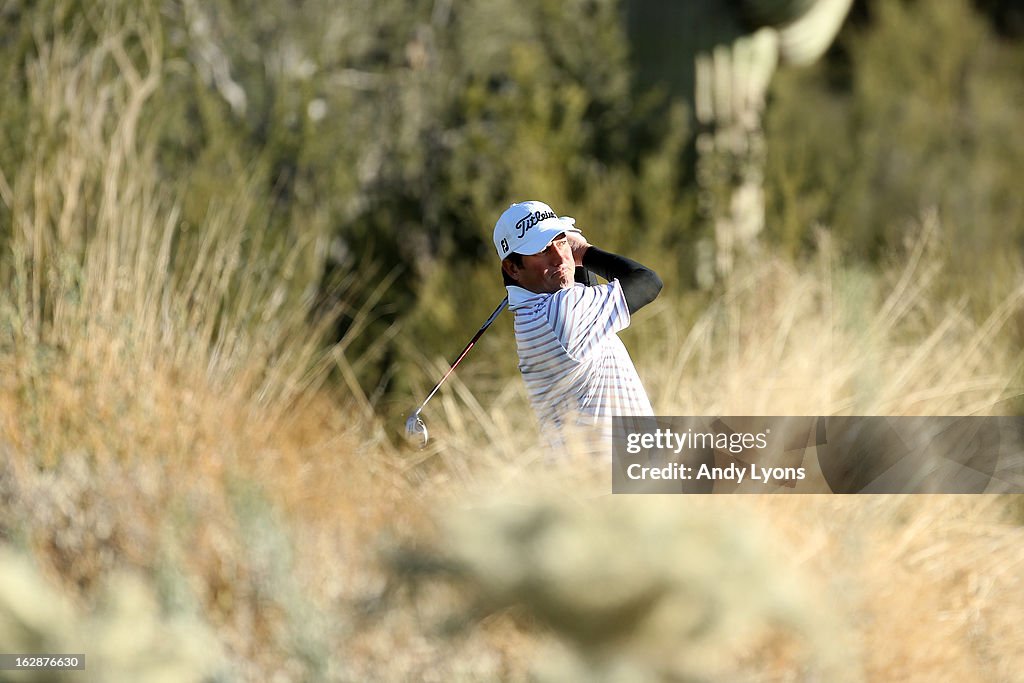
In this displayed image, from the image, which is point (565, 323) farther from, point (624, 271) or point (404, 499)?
point (404, 499)

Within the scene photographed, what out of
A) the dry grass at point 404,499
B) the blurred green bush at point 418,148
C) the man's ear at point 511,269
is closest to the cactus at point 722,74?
the blurred green bush at point 418,148

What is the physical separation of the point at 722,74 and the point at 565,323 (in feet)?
14.4

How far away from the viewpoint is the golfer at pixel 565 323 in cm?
318

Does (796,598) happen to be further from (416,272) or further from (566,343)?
(416,272)

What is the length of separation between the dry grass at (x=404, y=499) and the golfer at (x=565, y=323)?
0.17 metres

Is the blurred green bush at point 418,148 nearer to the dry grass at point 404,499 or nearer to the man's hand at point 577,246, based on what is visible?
the dry grass at point 404,499

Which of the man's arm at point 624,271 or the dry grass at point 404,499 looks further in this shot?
the man's arm at point 624,271

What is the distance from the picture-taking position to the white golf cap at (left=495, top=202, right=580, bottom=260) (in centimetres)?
324

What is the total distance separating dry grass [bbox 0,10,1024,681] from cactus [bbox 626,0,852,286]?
1.18 m

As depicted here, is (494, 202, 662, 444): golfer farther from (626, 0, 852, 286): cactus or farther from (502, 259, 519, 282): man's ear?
(626, 0, 852, 286): cactus

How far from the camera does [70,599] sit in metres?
3.23

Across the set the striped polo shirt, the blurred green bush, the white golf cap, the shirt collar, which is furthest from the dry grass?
the white golf cap

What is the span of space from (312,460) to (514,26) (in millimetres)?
6376

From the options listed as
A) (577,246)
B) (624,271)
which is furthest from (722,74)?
(624,271)
